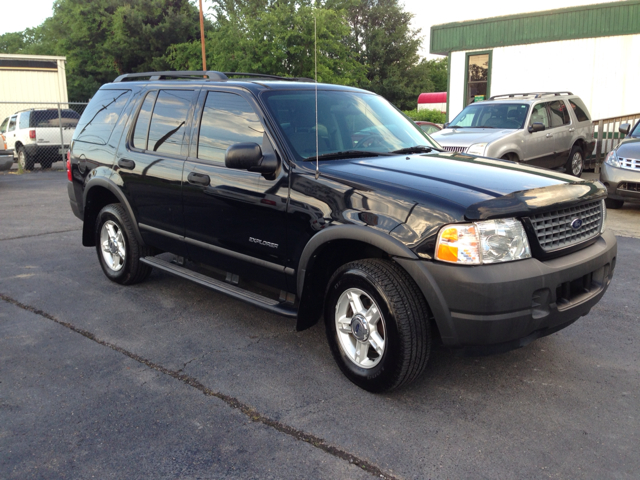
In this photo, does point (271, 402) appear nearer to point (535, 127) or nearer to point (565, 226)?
point (565, 226)

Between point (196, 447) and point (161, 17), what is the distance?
4541cm

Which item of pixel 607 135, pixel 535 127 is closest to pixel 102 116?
pixel 535 127

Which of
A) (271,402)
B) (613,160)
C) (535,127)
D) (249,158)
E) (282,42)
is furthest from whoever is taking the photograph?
(282,42)

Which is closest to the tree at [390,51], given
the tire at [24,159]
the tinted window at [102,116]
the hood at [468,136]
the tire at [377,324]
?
the tire at [24,159]

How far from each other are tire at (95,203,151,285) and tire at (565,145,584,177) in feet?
31.9

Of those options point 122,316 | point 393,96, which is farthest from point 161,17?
point 122,316

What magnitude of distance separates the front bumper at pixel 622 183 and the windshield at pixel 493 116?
219 centimetres

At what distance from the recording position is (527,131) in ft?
35.2

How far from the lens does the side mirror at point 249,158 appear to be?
367 centimetres

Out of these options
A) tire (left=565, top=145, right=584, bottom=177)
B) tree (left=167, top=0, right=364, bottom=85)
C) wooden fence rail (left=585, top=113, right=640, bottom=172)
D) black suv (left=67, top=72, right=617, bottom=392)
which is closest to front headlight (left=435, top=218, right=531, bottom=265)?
black suv (left=67, top=72, right=617, bottom=392)

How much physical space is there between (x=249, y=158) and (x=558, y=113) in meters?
9.99

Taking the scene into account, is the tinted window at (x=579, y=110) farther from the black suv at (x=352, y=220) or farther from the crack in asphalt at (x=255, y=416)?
the crack in asphalt at (x=255, y=416)

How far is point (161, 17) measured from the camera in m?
43.2

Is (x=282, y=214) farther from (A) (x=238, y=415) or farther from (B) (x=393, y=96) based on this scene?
(B) (x=393, y=96)
